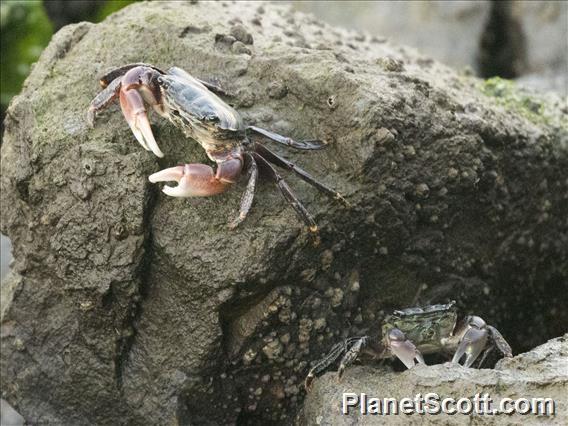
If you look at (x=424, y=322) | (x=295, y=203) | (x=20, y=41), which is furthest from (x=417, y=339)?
(x=20, y=41)

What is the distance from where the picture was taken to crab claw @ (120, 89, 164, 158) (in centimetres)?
342

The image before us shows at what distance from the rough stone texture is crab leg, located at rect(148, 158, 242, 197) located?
0.20 meters

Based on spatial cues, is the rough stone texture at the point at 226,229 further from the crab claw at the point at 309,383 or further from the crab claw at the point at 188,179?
the crab claw at the point at 188,179

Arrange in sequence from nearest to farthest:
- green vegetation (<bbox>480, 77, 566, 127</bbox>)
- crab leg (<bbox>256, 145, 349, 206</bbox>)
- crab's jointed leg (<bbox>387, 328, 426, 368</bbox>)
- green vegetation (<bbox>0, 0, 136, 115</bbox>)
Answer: crab leg (<bbox>256, 145, 349, 206</bbox>) < crab's jointed leg (<bbox>387, 328, 426, 368</bbox>) < green vegetation (<bbox>480, 77, 566, 127</bbox>) < green vegetation (<bbox>0, 0, 136, 115</bbox>)

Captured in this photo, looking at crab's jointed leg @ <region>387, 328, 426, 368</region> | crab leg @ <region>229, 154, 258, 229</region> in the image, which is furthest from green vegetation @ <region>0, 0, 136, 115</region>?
crab's jointed leg @ <region>387, 328, 426, 368</region>

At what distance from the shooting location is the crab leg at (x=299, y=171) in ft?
11.6

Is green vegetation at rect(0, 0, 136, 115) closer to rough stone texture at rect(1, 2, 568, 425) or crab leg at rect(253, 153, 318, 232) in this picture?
rough stone texture at rect(1, 2, 568, 425)

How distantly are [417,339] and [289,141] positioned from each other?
1.15 m

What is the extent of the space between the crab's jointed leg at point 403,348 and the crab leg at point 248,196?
35.8 inches

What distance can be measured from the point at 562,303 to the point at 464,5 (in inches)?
153

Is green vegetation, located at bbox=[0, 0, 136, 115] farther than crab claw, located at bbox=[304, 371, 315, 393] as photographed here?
Yes

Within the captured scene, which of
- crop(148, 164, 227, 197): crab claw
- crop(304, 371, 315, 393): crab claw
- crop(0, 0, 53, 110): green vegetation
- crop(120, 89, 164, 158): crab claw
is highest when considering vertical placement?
crop(120, 89, 164, 158): crab claw

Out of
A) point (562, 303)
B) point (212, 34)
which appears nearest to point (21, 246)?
point (212, 34)

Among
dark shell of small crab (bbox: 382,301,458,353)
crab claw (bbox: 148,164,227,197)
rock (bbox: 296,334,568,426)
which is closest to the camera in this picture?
rock (bbox: 296,334,568,426)
